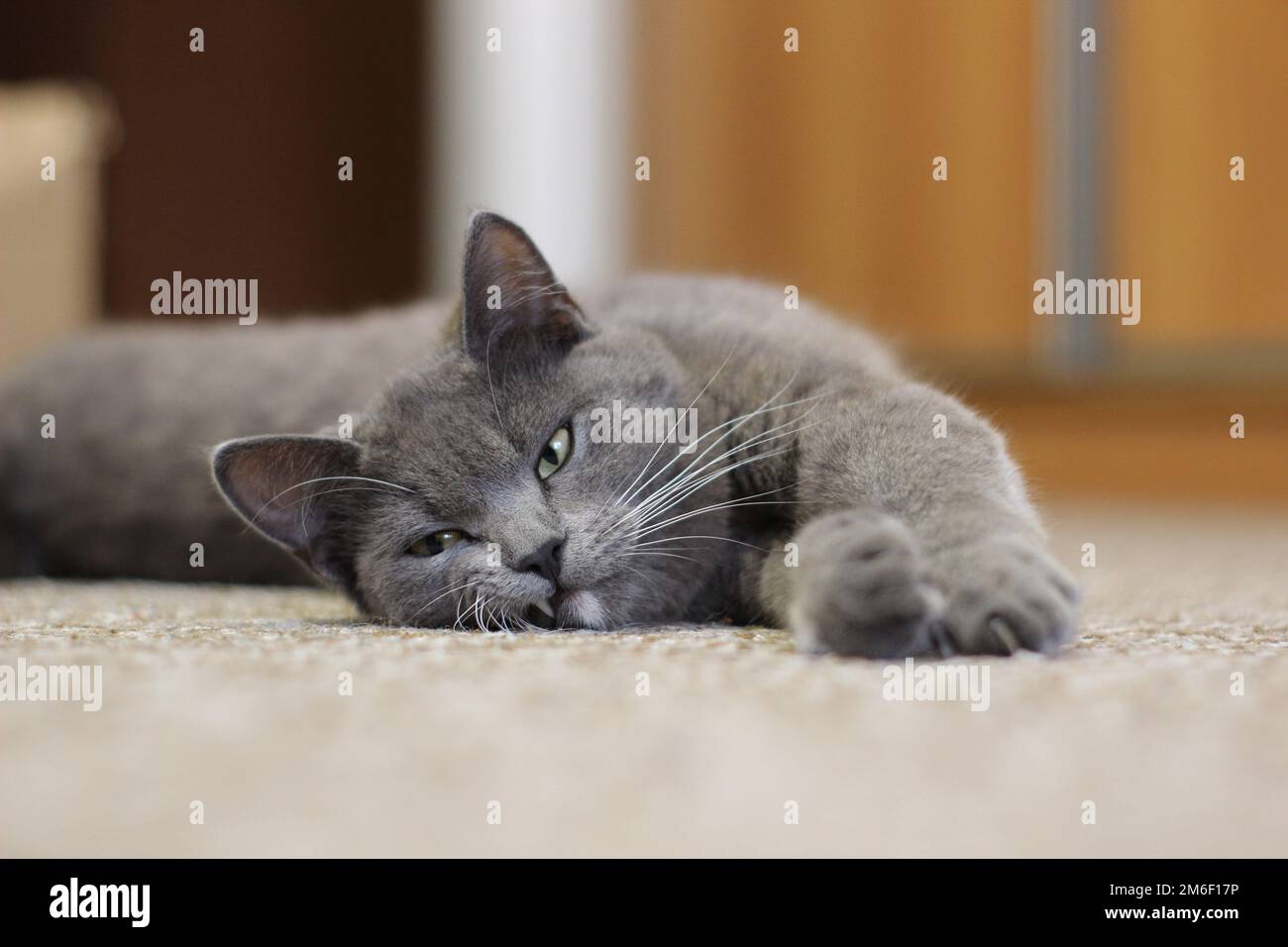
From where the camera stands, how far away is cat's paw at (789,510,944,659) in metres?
0.86

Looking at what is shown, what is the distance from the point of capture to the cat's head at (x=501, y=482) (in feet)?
3.57

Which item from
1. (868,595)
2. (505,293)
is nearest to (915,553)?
(868,595)

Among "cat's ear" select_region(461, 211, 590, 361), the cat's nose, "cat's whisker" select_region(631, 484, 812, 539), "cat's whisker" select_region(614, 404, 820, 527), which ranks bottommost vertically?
the cat's nose

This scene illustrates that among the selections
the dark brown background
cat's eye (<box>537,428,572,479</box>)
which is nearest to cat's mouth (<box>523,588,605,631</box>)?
cat's eye (<box>537,428,572,479</box>)

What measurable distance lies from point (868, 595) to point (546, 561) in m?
0.31

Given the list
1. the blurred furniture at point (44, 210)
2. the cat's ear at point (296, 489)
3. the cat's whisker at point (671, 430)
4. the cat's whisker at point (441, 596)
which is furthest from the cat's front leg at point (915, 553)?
the blurred furniture at point (44, 210)

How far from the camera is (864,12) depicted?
359 cm

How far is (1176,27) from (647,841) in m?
3.21

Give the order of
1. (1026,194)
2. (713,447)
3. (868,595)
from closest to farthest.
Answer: (868,595)
(713,447)
(1026,194)

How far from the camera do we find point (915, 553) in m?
0.89

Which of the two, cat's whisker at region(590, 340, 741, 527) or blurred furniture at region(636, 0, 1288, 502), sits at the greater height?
blurred furniture at region(636, 0, 1288, 502)

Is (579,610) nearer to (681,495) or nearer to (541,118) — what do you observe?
(681,495)

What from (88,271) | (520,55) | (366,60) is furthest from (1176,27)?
(88,271)

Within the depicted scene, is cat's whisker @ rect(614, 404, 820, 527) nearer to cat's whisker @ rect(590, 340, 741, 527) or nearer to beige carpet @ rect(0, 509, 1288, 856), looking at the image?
cat's whisker @ rect(590, 340, 741, 527)
